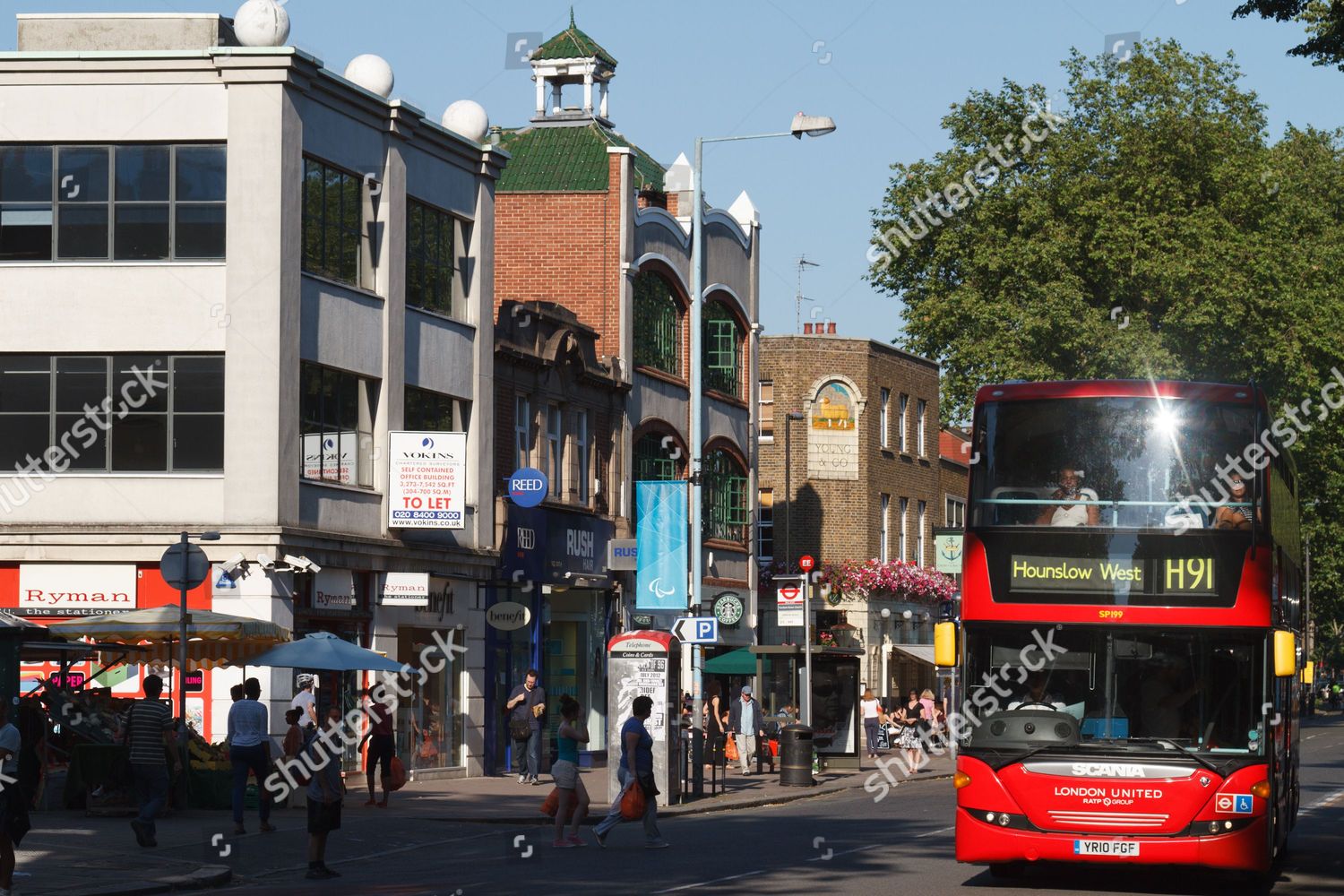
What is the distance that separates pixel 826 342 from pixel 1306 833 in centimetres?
3432

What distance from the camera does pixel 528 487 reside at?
36875 mm

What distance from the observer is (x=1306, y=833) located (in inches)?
1006

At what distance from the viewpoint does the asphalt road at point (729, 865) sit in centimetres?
1762

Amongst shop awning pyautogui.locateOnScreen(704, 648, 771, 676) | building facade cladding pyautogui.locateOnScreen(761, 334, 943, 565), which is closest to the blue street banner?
shop awning pyautogui.locateOnScreen(704, 648, 771, 676)

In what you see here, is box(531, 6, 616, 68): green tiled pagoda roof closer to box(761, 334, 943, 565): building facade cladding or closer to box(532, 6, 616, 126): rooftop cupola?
box(532, 6, 616, 126): rooftop cupola

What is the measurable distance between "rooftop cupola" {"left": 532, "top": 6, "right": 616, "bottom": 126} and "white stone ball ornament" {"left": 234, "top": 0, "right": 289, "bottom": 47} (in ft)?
52.1

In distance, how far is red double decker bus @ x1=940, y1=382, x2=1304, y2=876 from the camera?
55.0 ft

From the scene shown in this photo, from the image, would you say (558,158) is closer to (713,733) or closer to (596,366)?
(596,366)

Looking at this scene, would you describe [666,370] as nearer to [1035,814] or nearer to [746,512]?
[746,512]

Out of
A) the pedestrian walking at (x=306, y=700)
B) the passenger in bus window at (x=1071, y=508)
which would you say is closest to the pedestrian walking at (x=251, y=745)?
the pedestrian walking at (x=306, y=700)

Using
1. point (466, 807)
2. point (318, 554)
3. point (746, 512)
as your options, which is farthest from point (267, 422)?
point (746, 512)

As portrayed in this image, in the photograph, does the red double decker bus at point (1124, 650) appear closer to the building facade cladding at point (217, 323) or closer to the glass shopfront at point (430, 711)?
the building facade cladding at point (217, 323)

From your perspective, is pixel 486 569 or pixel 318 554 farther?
Result: pixel 486 569

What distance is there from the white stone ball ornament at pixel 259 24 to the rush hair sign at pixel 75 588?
795 cm
